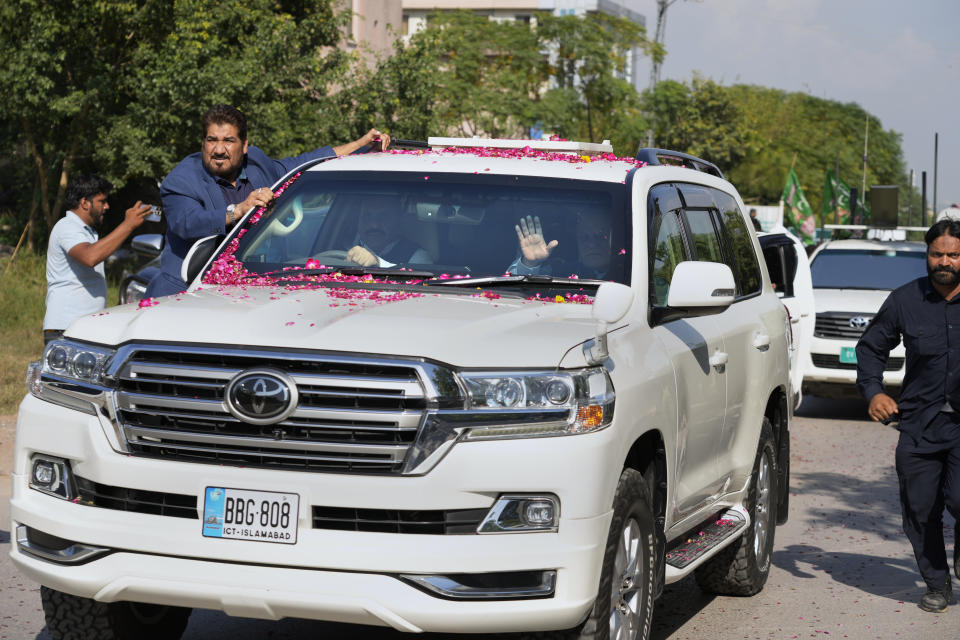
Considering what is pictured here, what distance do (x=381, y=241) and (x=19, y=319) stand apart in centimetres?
1320

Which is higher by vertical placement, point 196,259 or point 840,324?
point 196,259

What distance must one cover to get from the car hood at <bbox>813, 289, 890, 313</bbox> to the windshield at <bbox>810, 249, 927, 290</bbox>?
0.85ft

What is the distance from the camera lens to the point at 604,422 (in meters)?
4.67

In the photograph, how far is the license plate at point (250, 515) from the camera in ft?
14.8

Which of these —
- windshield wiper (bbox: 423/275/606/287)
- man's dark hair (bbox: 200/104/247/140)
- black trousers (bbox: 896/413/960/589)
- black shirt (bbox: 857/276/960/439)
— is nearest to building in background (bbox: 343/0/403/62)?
man's dark hair (bbox: 200/104/247/140)

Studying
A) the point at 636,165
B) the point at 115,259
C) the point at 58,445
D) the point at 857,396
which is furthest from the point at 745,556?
the point at 115,259

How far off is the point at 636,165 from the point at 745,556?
2.12 meters

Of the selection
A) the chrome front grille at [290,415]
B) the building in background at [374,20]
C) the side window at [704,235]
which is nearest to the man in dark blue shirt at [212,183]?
the side window at [704,235]

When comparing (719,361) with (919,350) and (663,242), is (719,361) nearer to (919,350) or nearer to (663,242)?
(663,242)

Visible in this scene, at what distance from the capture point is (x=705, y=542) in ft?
21.3

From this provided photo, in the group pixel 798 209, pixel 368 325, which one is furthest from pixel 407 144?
pixel 798 209

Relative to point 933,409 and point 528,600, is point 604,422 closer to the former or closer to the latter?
point 528,600

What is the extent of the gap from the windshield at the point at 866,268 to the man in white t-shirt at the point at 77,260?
10298 mm

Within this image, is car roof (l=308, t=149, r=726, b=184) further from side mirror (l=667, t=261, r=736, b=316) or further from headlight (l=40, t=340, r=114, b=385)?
headlight (l=40, t=340, r=114, b=385)
